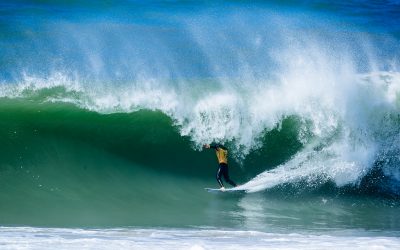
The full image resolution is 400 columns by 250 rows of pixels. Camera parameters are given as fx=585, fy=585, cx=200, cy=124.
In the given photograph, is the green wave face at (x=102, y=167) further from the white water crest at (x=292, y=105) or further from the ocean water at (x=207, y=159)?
the white water crest at (x=292, y=105)

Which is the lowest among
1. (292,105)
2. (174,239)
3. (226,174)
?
(174,239)

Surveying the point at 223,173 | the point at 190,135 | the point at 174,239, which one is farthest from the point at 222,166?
A: the point at 174,239

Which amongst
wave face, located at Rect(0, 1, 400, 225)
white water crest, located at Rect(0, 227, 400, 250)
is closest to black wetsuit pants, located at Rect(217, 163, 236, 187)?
→ wave face, located at Rect(0, 1, 400, 225)

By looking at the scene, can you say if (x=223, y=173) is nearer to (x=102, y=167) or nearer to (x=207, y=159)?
(x=207, y=159)

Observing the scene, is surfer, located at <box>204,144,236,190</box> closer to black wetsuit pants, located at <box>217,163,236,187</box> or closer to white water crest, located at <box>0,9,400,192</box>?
black wetsuit pants, located at <box>217,163,236,187</box>

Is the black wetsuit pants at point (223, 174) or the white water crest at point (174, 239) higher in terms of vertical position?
the black wetsuit pants at point (223, 174)

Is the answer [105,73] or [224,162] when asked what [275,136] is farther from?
[105,73]

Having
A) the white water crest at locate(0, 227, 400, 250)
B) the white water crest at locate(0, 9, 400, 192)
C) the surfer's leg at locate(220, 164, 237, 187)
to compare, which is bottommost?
the white water crest at locate(0, 227, 400, 250)

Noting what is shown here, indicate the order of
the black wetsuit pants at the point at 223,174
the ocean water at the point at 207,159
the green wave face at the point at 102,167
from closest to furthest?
the ocean water at the point at 207,159, the green wave face at the point at 102,167, the black wetsuit pants at the point at 223,174

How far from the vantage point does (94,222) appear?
7.10 meters

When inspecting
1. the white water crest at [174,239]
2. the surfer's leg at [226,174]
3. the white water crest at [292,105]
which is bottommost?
the white water crest at [174,239]

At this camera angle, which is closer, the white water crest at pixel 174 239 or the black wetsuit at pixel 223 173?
the white water crest at pixel 174 239

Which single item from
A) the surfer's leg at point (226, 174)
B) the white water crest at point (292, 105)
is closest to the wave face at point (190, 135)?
the white water crest at point (292, 105)

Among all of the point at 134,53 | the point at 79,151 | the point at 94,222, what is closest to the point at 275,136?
the point at 79,151
